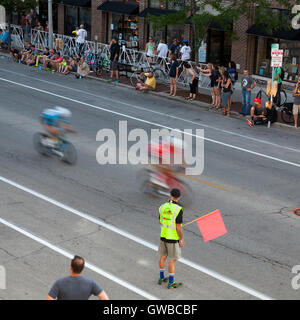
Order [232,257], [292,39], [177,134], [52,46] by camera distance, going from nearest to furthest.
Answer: [232,257], [177,134], [292,39], [52,46]

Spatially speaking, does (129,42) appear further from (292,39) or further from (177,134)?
(177,134)

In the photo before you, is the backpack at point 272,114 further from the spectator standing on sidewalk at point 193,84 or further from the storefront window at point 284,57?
the storefront window at point 284,57

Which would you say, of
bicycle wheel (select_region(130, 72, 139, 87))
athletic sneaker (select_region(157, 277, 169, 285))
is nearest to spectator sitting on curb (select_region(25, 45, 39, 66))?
bicycle wheel (select_region(130, 72, 139, 87))

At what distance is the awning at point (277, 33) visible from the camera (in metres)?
28.1

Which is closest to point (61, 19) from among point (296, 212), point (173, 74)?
point (173, 74)

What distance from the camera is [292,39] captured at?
2828 cm

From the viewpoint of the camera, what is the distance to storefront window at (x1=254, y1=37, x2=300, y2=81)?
2933 cm

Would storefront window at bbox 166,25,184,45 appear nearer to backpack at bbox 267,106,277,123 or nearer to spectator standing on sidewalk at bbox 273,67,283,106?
spectator standing on sidewalk at bbox 273,67,283,106

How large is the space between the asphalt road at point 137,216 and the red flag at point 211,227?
187mm

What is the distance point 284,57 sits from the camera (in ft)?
97.8

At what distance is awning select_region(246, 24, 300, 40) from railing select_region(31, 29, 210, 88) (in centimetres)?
322

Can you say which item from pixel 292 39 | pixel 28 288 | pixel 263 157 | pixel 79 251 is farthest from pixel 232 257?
pixel 292 39

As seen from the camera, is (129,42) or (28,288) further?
(129,42)

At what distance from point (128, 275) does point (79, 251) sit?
1338 millimetres
